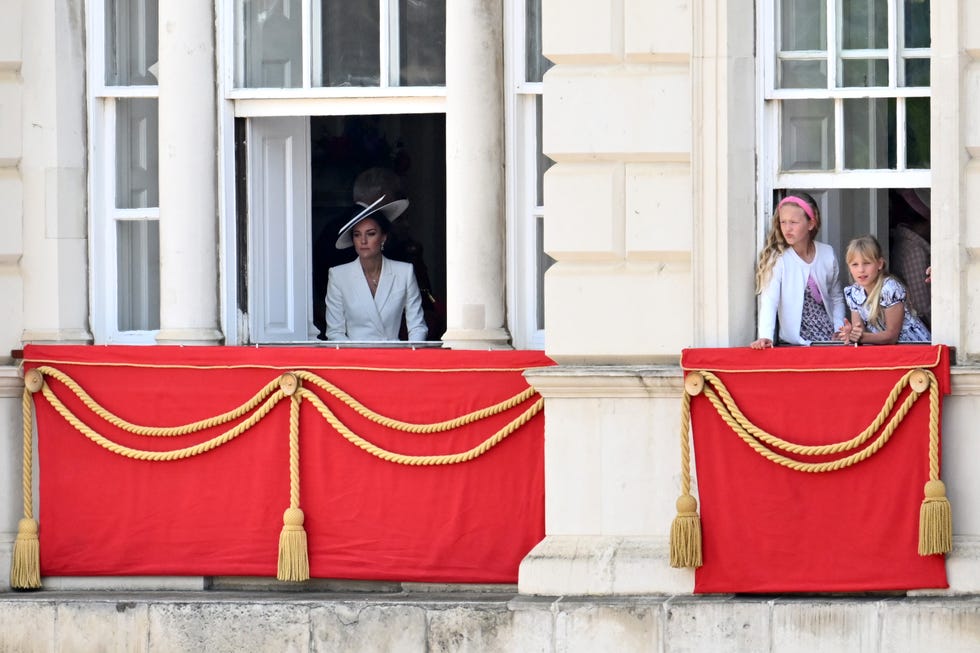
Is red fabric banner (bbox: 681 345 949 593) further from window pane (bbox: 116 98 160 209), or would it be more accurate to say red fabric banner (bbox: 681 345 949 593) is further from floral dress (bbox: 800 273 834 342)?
window pane (bbox: 116 98 160 209)

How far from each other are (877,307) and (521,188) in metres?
2.21

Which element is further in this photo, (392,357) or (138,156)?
(138,156)

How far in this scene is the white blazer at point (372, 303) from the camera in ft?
41.6

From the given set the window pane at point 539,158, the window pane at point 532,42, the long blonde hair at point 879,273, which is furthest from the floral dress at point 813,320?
the window pane at point 532,42

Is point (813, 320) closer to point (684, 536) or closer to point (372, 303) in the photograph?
point (684, 536)

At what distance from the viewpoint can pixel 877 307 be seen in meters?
11.2

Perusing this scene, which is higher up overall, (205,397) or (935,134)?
(935,134)

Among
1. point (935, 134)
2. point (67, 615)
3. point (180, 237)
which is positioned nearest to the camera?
point (935, 134)

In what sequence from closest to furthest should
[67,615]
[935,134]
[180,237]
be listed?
[935,134] → [67,615] → [180,237]

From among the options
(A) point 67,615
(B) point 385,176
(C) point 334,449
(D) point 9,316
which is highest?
(B) point 385,176

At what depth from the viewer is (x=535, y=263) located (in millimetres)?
12227

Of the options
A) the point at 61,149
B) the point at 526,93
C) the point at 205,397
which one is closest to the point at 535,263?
the point at 526,93

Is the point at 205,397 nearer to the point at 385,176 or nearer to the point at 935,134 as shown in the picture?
the point at 385,176

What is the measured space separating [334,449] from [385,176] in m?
1.91
